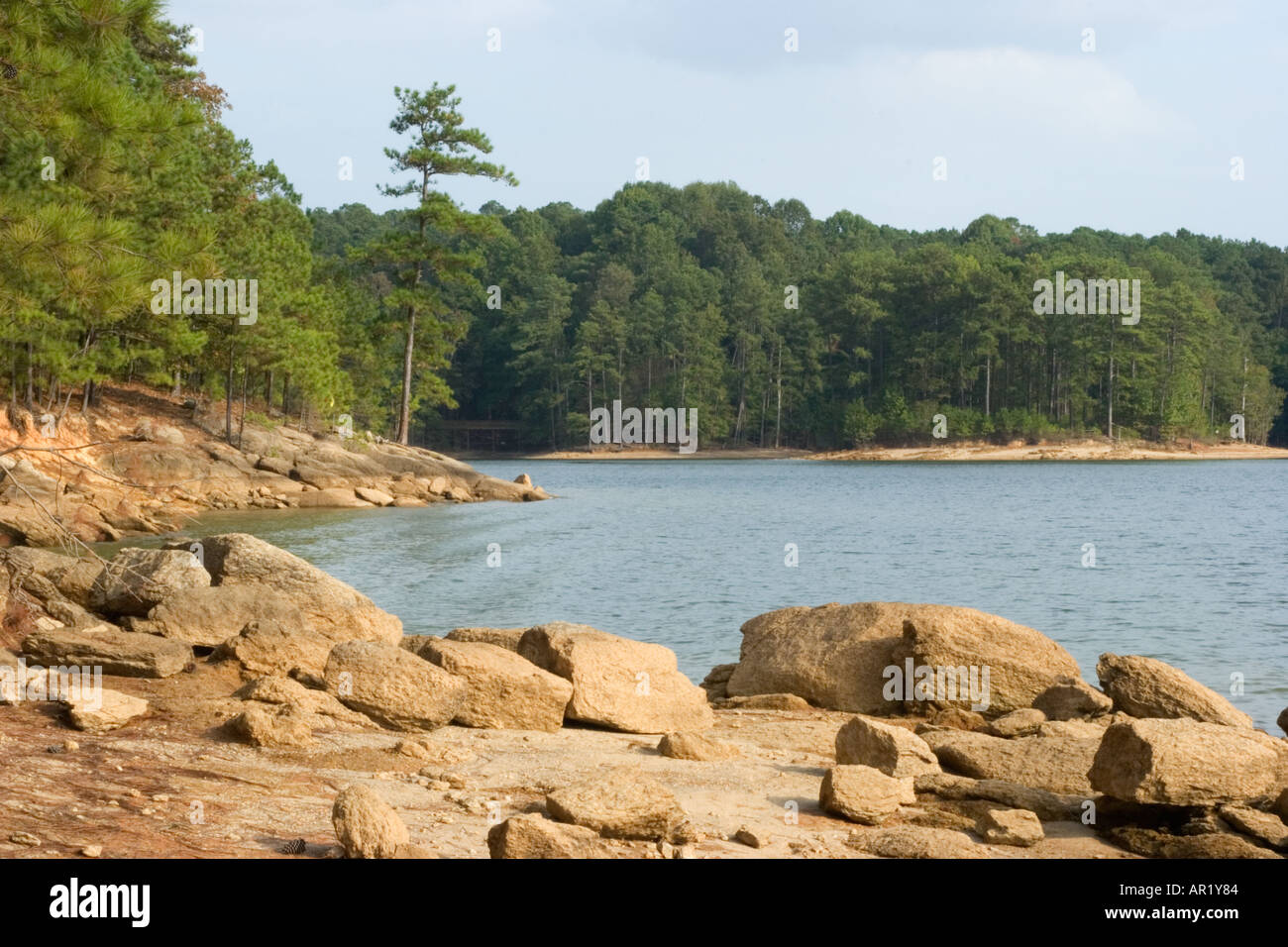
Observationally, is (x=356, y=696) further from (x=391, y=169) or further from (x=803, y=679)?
(x=391, y=169)

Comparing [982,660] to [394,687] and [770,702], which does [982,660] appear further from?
[394,687]

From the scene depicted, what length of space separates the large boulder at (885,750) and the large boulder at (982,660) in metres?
2.73

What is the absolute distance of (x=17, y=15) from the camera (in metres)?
10.8

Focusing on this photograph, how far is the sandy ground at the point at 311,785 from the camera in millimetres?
6480

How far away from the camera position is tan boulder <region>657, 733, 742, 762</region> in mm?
9492

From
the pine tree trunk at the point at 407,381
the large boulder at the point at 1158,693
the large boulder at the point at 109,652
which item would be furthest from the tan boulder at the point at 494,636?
the pine tree trunk at the point at 407,381

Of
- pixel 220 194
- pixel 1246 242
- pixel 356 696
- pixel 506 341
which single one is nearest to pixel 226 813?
pixel 356 696

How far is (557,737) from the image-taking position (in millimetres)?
9859

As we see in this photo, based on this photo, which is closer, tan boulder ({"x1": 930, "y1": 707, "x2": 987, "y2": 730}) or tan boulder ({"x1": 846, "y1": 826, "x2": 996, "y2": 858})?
tan boulder ({"x1": 846, "y1": 826, "x2": 996, "y2": 858})

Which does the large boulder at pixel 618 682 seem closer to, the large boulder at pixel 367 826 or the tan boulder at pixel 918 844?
the tan boulder at pixel 918 844

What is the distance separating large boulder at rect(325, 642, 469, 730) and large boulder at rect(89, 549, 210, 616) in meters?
2.83

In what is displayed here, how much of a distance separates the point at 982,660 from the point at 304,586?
6597 mm
